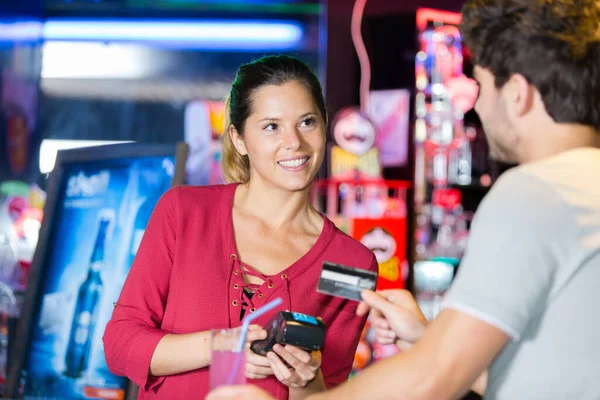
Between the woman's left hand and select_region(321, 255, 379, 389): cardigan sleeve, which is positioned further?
select_region(321, 255, 379, 389): cardigan sleeve

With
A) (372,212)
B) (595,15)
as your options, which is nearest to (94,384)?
(595,15)

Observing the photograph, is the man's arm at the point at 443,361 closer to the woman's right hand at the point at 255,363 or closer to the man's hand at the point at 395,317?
the man's hand at the point at 395,317

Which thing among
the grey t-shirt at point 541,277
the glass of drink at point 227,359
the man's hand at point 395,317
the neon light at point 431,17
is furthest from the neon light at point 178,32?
the grey t-shirt at point 541,277

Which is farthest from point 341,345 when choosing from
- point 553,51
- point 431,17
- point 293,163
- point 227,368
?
point 431,17

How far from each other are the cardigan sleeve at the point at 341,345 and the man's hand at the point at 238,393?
75 centimetres

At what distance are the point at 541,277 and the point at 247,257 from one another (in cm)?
102

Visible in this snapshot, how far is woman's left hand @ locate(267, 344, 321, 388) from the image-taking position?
162cm

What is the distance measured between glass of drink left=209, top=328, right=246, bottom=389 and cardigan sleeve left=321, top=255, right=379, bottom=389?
71 centimetres

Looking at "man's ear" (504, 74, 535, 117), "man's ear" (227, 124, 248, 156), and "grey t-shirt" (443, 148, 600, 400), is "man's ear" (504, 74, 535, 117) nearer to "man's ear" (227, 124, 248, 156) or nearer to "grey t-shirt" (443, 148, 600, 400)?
"grey t-shirt" (443, 148, 600, 400)

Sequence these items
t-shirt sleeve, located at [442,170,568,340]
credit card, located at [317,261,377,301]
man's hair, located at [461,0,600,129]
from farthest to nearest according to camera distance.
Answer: credit card, located at [317,261,377,301] → man's hair, located at [461,0,600,129] → t-shirt sleeve, located at [442,170,568,340]

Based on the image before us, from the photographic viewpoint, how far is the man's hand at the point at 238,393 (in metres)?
1.23

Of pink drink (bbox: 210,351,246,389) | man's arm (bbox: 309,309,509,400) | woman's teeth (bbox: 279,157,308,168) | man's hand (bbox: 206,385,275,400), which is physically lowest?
man's hand (bbox: 206,385,275,400)

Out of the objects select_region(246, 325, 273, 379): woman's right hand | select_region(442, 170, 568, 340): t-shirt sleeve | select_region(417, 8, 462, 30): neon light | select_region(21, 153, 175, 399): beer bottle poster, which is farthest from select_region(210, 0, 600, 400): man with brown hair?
select_region(417, 8, 462, 30): neon light

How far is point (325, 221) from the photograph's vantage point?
214cm
